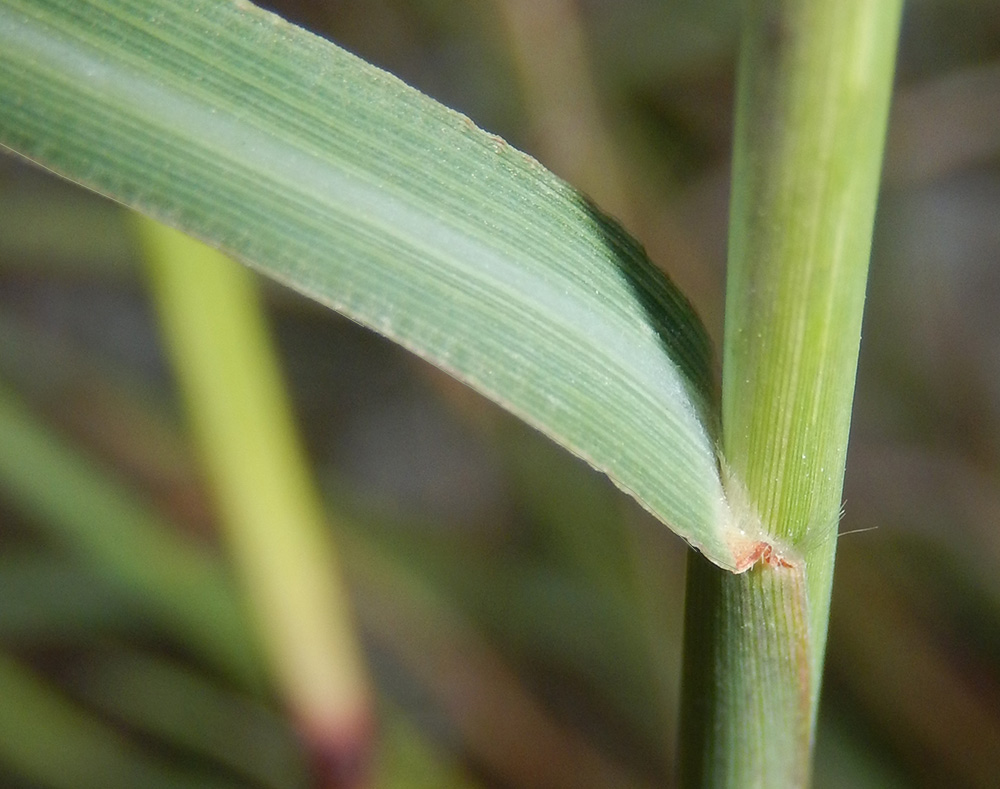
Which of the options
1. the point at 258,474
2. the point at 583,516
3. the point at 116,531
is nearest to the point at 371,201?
the point at 258,474

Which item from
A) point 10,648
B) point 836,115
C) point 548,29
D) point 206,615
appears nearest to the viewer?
point 836,115

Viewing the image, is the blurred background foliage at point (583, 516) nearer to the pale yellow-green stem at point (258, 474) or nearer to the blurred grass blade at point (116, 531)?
the blurred grass blade at point (116, 531)

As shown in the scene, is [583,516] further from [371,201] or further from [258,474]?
[371,201]

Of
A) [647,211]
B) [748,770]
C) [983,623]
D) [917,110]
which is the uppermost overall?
[917,110]

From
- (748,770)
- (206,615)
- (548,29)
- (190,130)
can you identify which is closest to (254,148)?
(190,130)

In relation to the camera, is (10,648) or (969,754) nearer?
(969,754)

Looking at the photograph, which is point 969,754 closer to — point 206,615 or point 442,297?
point 206,615

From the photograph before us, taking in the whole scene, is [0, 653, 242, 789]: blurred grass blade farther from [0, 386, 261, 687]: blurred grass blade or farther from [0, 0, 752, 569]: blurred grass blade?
[0, 0, 752, 569]: blurred grass blade

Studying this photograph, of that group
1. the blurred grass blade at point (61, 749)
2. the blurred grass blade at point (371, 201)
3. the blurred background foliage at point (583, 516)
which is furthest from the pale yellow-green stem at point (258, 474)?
the blurred grass blade at point (61, 749)
